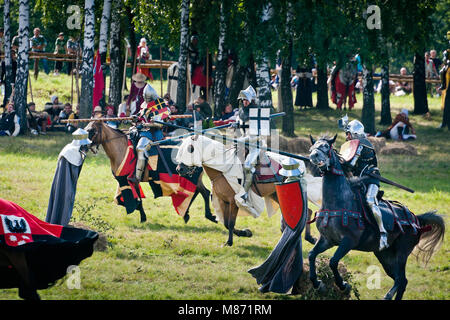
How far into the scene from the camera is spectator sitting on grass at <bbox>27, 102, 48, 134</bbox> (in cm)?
2424

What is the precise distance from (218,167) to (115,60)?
1399 cm

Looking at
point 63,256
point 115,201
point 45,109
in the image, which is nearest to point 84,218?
point 115,201

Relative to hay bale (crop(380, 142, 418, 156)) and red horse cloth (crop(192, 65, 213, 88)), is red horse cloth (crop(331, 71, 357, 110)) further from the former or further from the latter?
hay bale (crop(380, 142, 418, 156))

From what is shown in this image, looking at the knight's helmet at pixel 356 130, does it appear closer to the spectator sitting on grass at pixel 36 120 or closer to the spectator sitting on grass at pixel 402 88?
the spectator sitting on grass at pixel 36 120

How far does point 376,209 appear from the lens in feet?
33.7

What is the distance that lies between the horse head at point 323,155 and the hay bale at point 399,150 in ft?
40.3

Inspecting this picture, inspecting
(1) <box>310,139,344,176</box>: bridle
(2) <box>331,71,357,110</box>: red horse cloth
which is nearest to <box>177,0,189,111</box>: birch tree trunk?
(2) <box>331,71,357,110</box>: red horse cloth

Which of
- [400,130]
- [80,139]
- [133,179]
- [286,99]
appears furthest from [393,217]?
[400,130]

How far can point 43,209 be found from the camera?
15.5 m

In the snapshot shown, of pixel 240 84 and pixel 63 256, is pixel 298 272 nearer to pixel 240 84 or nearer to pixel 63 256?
pixel 63 256

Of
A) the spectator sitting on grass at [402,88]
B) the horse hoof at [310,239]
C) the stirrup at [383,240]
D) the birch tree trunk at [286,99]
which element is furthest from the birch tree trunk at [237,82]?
the stirrup at [383,240]

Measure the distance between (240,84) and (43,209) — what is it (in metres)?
11.3

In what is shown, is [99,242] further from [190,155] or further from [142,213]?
[142,213]

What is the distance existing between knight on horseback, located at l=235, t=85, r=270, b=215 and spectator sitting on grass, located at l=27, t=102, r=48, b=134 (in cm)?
1228
